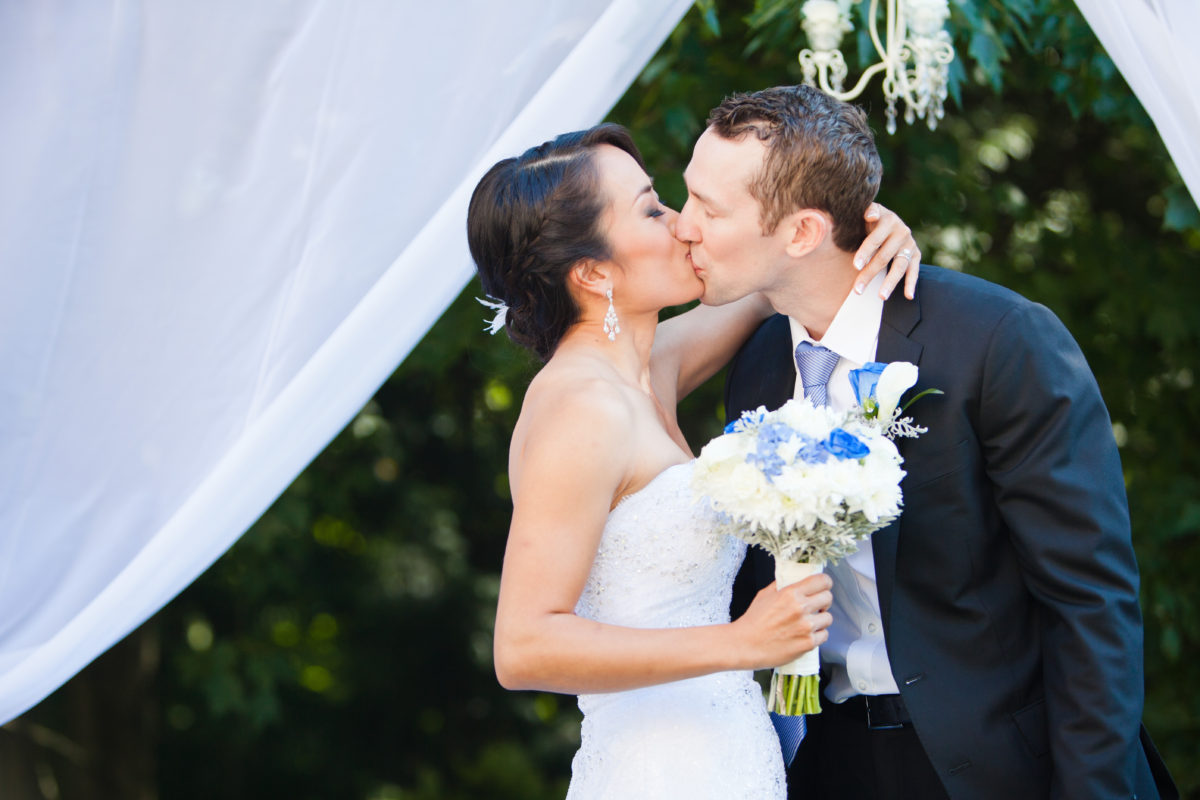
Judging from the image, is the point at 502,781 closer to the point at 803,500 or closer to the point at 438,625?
the point at 438,625

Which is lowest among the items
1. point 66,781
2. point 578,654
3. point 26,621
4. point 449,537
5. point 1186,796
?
point 1186,796

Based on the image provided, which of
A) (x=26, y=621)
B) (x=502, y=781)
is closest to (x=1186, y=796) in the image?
(x=502, y=781)

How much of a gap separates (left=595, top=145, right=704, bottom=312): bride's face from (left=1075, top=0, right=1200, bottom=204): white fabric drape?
0.96 meters

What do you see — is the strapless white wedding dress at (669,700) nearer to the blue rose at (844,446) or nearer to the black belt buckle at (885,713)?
the black belt buckle at (885,713)

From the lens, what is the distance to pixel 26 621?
7.93 ft

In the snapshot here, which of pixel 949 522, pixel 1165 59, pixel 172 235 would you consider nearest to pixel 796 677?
pixel 949 522

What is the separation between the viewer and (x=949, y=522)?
228 cm

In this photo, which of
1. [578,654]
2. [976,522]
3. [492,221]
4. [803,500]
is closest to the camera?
[803,500]

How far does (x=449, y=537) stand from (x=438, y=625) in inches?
22.3

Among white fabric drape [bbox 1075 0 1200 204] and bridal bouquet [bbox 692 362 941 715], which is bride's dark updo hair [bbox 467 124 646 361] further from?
white fabric drape [bbox 1075 0 1200 204]

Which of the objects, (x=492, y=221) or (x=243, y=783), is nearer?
(x=492, y=221)

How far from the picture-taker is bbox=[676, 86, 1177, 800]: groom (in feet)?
7.05

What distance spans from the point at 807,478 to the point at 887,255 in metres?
0.75

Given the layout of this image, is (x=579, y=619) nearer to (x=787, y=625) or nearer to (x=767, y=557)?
(x=787, y=625)
